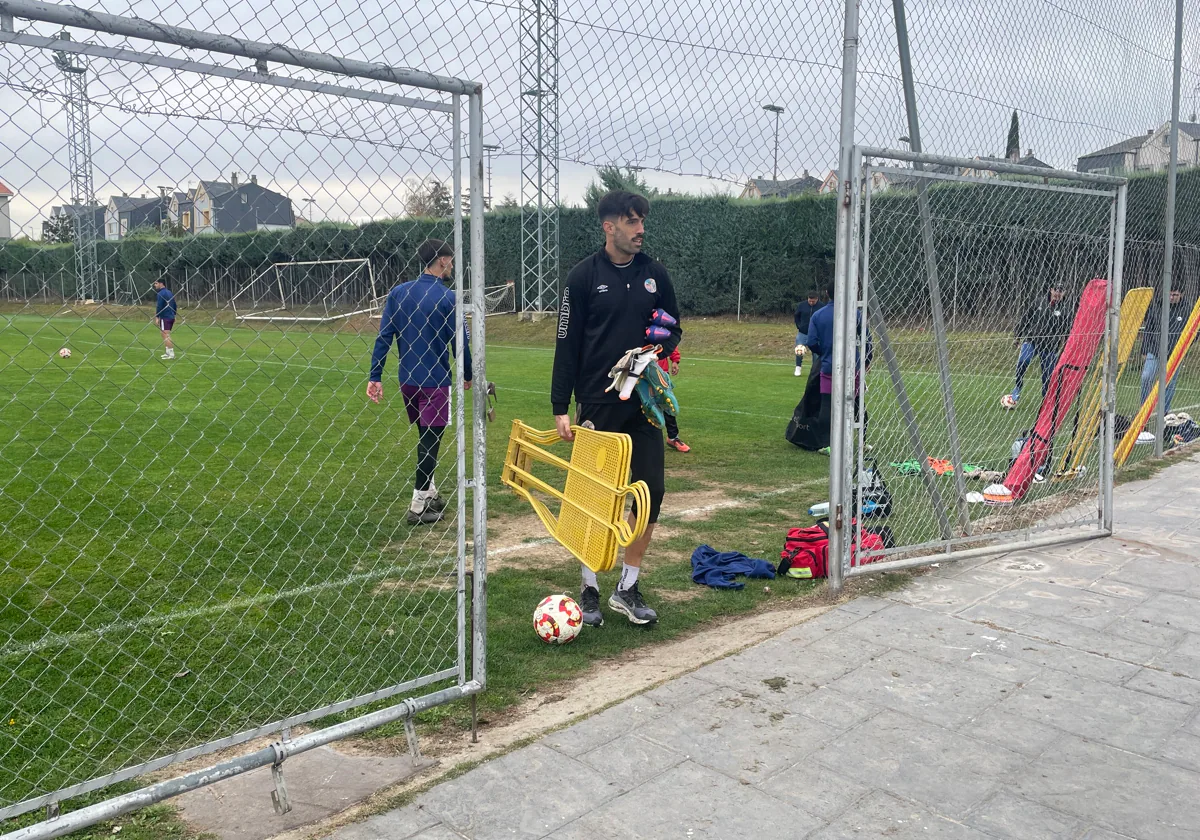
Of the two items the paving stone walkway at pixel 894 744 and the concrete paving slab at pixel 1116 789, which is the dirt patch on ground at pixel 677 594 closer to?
the paving stone walkway at pixel 894 744

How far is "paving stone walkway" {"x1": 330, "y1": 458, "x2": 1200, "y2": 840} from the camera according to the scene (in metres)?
2.90

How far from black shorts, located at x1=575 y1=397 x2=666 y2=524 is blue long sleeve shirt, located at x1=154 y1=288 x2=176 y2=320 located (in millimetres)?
Result: 2157

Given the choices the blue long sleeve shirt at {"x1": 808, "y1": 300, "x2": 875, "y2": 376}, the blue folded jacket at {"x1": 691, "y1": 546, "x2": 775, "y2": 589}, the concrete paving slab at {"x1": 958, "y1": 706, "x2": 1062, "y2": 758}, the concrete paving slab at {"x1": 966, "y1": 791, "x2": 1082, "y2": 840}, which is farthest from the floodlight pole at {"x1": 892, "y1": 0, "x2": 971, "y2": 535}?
the concrete paving slab at {"x1": 966, "y1": 791, "x2": 1082, "y2": 840}

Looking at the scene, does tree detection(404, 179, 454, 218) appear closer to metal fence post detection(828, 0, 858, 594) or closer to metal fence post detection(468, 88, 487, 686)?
metal fence post detection(468, 88, 487, 686)

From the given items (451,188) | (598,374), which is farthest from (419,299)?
(451,188)

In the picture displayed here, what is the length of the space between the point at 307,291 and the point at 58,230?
1025 millimetres

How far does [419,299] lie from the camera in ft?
21.4

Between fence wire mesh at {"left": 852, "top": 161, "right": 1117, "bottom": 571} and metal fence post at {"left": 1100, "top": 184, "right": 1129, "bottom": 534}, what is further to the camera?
metal fence post at {"left": 1100, "top": 184, "right": 1129, "bottom": 534}

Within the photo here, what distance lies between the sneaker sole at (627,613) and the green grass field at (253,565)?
0.05m

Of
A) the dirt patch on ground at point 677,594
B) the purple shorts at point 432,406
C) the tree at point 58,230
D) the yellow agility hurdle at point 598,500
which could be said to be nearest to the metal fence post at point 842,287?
the dirt patch on ground at point 677,594

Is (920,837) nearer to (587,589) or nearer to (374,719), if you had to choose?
(374,719)

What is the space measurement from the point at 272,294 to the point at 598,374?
1.94 metres

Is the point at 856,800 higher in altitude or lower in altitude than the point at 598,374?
lower

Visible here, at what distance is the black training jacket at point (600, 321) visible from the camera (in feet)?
15.8
